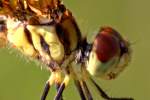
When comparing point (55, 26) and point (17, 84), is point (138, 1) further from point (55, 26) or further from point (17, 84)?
point (55, 26)

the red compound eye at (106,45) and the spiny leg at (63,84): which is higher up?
the red compound eye at (106,45)

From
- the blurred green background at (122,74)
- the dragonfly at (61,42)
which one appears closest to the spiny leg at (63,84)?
the dragonfly at (61,42)

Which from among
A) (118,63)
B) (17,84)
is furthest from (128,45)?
(17,84)

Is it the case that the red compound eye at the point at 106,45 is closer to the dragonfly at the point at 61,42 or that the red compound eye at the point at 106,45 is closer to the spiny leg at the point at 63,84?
the dragonfly at the point at 61,42

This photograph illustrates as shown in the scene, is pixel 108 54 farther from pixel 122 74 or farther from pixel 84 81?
pixel 122 74

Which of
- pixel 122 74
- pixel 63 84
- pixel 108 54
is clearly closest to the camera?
pixel 108 54

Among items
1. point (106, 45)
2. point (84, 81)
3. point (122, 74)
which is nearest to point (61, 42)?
point (106, 45)
